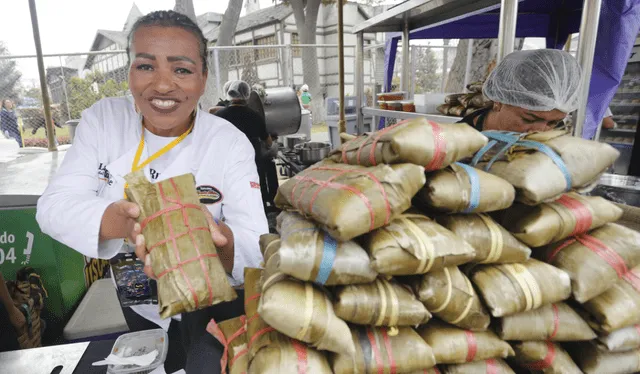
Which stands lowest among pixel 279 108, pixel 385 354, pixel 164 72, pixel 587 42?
pixel 385 354

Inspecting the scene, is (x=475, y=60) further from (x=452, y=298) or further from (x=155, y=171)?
(x=452, y=298)

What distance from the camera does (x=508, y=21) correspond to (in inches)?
79.7

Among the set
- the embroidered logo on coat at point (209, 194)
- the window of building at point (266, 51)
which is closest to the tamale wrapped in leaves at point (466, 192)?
the embroidered logo on coat at point (209, 194)

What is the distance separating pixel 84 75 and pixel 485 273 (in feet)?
35.1

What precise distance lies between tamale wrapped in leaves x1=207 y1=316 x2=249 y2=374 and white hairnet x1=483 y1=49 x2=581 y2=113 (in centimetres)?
175

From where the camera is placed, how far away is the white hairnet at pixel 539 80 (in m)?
1.86

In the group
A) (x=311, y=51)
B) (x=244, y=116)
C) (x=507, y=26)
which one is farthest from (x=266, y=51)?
(x=507, y=26)

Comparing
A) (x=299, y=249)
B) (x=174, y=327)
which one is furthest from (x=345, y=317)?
(x=174, y=327)

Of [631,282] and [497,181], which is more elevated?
[497,181]

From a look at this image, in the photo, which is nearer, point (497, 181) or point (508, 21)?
point (497, 181)

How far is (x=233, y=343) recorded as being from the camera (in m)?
1.10

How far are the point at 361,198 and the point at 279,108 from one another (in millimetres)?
5066

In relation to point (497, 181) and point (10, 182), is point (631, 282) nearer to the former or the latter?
point (497, 181)

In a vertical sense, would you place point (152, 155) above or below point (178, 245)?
above
